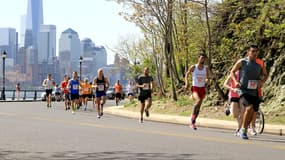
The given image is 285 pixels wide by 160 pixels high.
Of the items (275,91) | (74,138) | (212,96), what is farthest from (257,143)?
(212,96)

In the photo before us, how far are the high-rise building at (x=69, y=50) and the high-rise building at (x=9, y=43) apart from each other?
9983mm

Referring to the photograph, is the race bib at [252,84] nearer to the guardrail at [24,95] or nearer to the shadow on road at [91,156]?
the shadow on road at [91,156]

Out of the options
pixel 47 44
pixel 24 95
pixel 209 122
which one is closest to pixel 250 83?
pixel 209 122

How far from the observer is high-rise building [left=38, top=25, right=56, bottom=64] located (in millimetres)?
134200

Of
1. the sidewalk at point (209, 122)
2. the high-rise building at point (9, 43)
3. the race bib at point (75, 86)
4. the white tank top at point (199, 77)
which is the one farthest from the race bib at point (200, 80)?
the high-rise building at point (9, 43)

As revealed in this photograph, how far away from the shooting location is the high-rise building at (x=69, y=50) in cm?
11971

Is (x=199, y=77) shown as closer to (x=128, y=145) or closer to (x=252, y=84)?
(x=252, y=84)

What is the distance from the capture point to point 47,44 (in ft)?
490

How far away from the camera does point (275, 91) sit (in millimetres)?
20781

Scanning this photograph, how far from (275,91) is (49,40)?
133978mm

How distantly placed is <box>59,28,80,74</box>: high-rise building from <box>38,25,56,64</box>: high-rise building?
336 centimetres

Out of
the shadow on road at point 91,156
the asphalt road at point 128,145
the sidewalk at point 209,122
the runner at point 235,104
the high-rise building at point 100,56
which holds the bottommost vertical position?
the shadow on road at point 91,156

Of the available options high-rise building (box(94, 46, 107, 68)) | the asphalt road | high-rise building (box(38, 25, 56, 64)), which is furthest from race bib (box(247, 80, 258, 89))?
high-rise building (box(38, 25, 56, 64))

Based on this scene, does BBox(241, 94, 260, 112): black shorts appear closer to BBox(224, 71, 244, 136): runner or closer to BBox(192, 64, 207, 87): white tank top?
BBox(224, 71, 244, 136): runner
